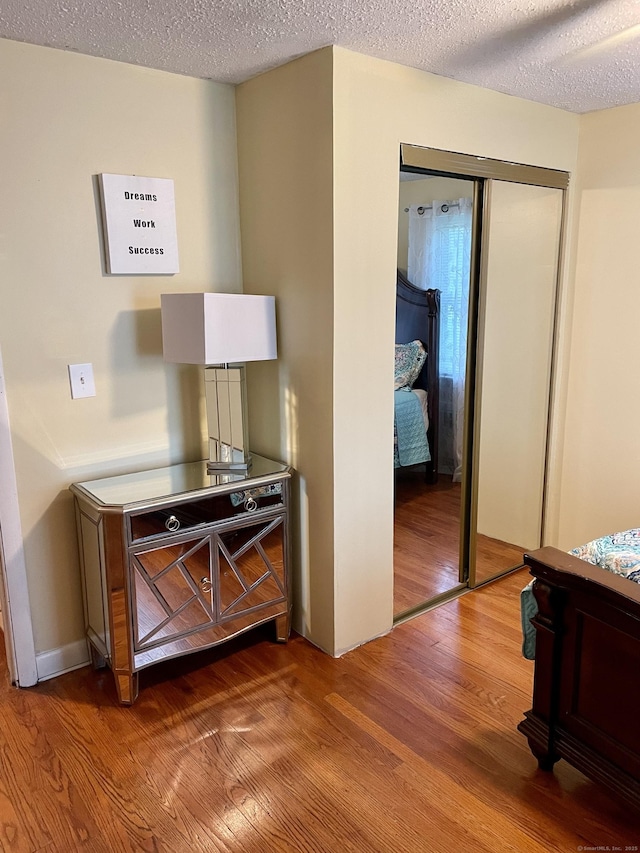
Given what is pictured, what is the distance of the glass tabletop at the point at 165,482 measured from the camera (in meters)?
2.23

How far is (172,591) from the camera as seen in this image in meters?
2.29

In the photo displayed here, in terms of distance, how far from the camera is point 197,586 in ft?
7.69

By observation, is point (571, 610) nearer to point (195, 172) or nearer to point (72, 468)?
point (72, 468)

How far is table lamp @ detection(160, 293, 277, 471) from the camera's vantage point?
225 cm

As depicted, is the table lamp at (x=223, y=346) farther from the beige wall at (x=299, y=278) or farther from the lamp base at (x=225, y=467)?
the beige wall at (x=299, y=278)

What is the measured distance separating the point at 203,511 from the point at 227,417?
42 centimetres

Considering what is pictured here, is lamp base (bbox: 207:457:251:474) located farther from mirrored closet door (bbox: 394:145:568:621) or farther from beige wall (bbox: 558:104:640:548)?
beige wall (bbox: 558:104:640:548)

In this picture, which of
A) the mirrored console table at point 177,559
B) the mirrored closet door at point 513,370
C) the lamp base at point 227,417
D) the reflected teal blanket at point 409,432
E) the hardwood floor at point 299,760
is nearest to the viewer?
the hardwood floor at point 299,760

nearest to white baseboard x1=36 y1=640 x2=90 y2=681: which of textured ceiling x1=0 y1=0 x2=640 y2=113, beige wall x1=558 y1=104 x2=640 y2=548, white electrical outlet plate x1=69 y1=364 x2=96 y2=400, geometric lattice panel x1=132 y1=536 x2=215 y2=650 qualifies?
geometric lattice panel x1=132 y1=536 x2=215 y2=650

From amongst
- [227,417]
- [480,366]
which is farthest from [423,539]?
[227,417]

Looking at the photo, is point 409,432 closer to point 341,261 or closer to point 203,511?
point 341,261

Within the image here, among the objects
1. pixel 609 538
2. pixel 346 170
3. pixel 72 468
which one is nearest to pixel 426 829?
pixel 609 538

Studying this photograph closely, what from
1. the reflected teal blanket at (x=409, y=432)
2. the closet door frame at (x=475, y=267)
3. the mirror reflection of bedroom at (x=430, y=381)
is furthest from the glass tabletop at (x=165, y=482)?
the closet door frame at (x=475, y=267)

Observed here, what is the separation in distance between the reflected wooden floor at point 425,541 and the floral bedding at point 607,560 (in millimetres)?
852
